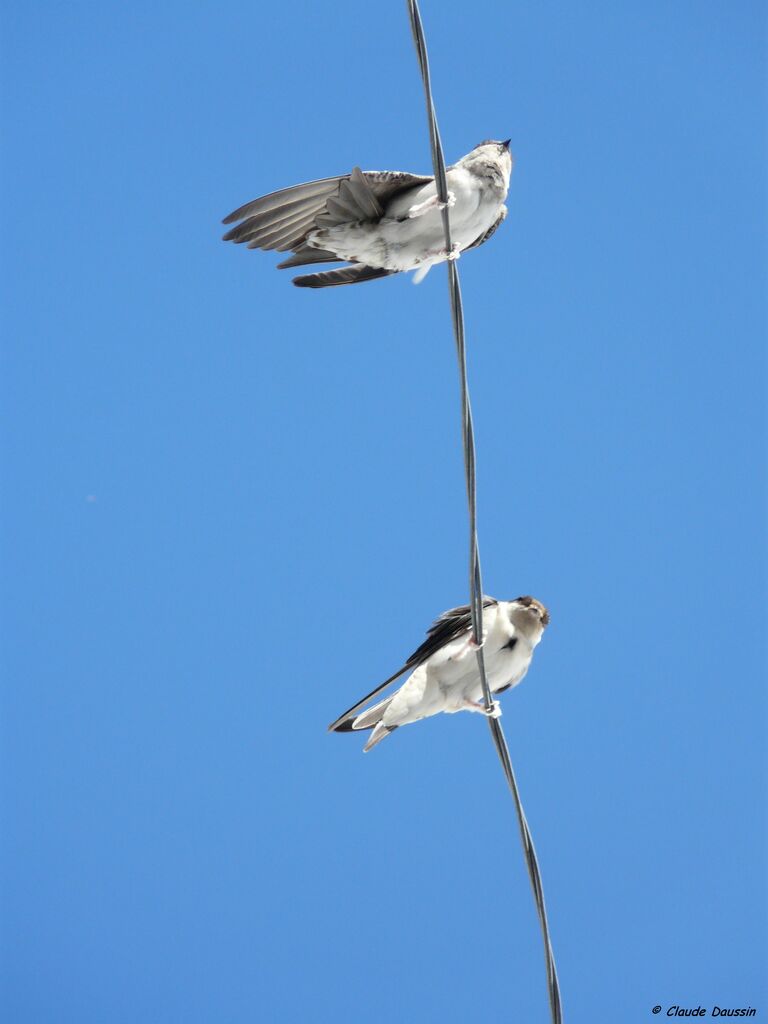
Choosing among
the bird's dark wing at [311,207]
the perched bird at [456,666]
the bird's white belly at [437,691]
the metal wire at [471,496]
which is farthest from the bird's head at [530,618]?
the bird's dark wing at [311,207]

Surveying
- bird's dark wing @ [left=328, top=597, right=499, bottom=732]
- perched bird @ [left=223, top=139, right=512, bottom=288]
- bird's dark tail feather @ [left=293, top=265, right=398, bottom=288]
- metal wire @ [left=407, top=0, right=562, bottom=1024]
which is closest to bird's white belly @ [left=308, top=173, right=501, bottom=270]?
perched bird @ [left=223, top=139, right=512, bottom=288]

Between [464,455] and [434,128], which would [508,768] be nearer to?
[464,455]

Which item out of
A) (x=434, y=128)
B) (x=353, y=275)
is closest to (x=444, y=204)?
(x=434, y=128)

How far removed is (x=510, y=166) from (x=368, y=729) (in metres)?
2.30

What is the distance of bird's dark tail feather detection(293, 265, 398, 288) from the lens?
4.66 meters

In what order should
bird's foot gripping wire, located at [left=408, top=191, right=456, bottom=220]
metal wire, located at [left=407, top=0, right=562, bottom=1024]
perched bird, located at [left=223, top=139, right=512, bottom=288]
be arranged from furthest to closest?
1. perched bird, located at [left=223, top=139, right=512, bottom=288]
2. bird's foot gripping wire, located at [left=408, top=191, right=456, bottom=220]
3. metal wire, located at [left=407, top=0, right=562, bottom=1024]

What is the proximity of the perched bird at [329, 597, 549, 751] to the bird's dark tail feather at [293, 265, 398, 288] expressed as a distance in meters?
1.36

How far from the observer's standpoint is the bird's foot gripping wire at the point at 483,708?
145 inches

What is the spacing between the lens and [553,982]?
132 inches

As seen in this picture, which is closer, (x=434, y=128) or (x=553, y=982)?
(x=434, y=128)

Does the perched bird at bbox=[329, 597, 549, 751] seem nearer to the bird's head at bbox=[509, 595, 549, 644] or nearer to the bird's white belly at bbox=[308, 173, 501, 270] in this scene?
the bird's head at bbox=[509, 595, 549, 644]

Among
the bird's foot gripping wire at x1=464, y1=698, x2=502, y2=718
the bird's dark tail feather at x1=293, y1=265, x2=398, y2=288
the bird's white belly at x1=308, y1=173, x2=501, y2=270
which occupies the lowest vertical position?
the bird's foot gripping wire at x1=464, y1=698, x2=502, y2=718

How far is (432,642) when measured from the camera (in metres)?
4.47

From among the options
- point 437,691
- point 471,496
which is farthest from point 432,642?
point 471,496
